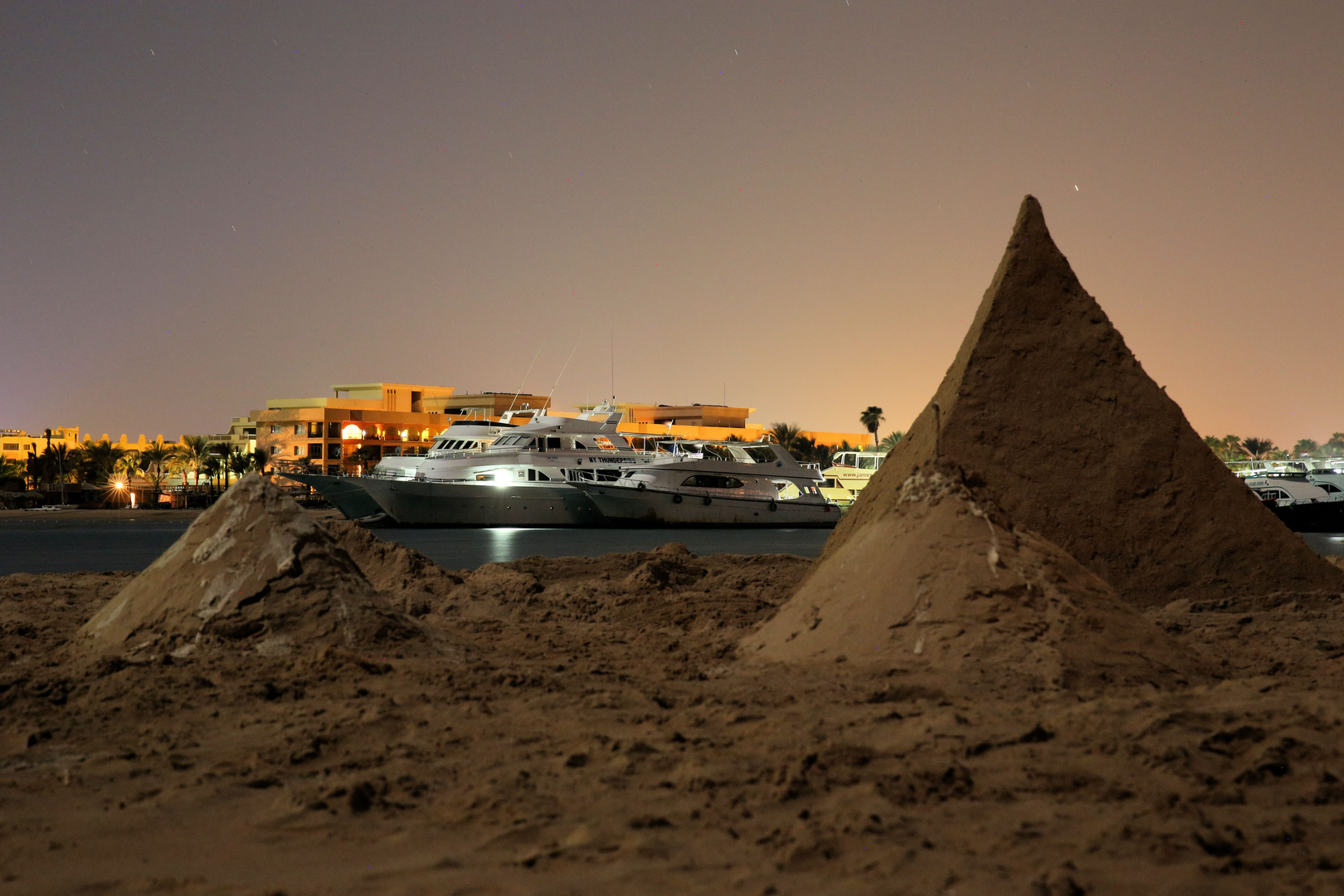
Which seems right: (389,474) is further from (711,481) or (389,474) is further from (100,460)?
(100,460)

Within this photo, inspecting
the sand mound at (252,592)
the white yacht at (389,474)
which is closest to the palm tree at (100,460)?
the white yacht at (389,474)

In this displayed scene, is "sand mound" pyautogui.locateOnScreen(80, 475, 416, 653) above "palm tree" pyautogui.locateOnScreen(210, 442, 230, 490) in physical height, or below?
below

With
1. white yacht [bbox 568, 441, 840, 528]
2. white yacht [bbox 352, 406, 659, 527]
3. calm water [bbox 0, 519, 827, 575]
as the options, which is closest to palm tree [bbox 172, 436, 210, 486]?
calm water [bbox 0, 519, 827, 575]

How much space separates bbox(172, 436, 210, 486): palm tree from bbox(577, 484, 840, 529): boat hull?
63529 millimetres

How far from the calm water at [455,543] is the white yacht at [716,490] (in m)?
0.82

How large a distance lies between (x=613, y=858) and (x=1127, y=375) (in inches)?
338

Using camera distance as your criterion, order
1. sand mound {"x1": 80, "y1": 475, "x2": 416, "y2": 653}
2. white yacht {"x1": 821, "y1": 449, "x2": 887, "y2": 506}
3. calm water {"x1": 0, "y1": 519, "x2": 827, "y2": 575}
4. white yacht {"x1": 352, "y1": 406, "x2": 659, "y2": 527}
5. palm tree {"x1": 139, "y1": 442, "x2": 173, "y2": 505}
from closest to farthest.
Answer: sand mound {"x1": 80, "y1": 475, "x2": 416, "y2": 653} < calm water {"x1": 0, "y1": 519, "x2": 827, "y2": 575} < white yacht {"x1": 352, "y1": 406, "x2": 659, "y2": 527} < white yacht {"x1": 821, "y1": 449, "x2": 887, "y2": 506} < palm tree {"x1": 139, "y1": 442, "x2": 173, "y2": 505}

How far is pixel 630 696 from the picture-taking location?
22.6 feet

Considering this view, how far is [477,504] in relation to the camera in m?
48.7

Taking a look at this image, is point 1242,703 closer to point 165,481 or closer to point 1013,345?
point 1013,345

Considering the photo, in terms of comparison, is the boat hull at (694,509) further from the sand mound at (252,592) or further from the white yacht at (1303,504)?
the sand mound at (252,592)

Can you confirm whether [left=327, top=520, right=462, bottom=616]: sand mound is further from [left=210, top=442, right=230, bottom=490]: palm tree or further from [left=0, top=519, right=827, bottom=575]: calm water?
[left=210, top=442, right=230, bottom=490]: palm tree

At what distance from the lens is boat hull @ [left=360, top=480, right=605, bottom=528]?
48.3 m

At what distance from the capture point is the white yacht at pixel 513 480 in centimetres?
4850
